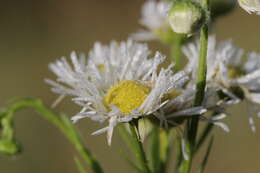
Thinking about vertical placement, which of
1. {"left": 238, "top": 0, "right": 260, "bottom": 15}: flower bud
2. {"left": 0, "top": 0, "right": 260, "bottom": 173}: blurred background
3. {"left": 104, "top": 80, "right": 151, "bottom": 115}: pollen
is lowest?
{"left": 0, "top": 0, "right": 260, "bottom": 173}: blurred background

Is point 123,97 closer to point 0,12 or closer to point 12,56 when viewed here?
point 12,56

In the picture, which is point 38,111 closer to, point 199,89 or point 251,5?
point 199,89

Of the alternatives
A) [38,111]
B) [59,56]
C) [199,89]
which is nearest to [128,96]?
[199,89]

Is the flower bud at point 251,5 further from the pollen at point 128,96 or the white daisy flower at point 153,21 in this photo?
the white daisy flower at point 153,21

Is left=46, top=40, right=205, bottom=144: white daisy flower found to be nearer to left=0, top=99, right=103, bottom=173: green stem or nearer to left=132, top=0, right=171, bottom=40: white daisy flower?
left=0, top=99, right=103, bottom=173: green stem

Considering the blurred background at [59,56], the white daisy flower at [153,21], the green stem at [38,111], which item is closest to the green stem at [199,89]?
the green stem at [38,111]

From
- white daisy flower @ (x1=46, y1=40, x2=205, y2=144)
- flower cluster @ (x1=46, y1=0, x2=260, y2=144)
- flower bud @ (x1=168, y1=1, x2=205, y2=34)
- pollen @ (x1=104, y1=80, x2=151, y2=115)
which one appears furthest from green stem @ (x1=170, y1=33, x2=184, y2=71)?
flower bud @ (x1=168, y1=1, x2=205, y2=34)

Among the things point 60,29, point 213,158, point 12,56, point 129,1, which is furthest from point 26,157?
point 129,1
